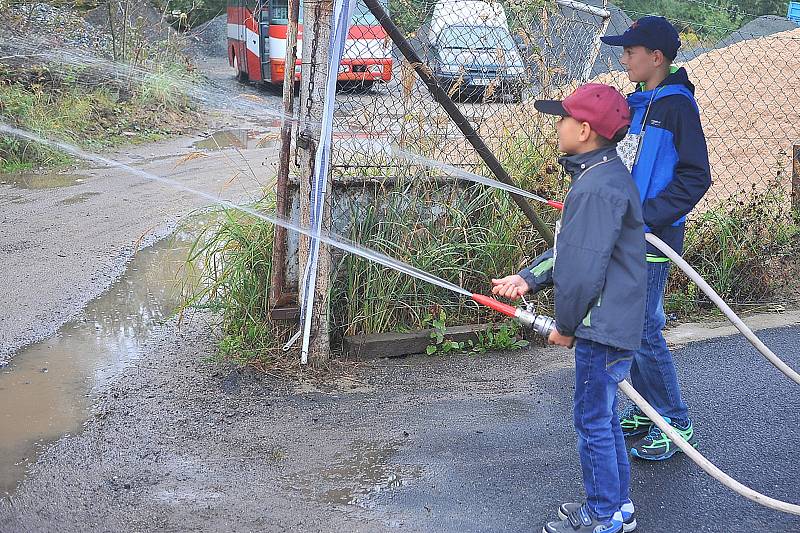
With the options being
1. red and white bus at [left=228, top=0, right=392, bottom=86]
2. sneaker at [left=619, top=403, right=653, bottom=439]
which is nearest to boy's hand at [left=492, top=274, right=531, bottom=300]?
sneaker at [left=619, top=403, right=653, bottom=439]

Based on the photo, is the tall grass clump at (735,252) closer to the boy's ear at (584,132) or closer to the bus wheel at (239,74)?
the boy's ear at (584,132)

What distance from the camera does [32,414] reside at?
4.21m

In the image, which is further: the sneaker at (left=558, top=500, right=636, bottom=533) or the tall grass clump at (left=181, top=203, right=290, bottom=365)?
the tall grass clump at (left=181, top=203, right=290, bottom=365)

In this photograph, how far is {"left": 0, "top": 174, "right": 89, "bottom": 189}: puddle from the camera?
380 inches

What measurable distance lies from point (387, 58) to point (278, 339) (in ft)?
5.63

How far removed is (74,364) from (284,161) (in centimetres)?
170

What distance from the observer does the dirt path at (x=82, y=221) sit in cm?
580

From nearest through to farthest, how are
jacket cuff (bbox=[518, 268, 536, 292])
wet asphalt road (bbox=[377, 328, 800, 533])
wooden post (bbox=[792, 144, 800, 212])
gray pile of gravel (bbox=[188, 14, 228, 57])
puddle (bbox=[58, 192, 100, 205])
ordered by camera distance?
jacket cuff (bbox=[518, 268, 536, 292]) < wet asphalt road (bbox=[377, 328, 800, 533]) < wooden post (bbox=[792, 144, 800, 212]) < puddle (bbox=[58, 192, 100, 205]) < gray pile of gravel (bbox=[188, 14, 228, 57])

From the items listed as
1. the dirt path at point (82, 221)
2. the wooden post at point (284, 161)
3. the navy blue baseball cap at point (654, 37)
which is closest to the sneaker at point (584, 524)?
the navy blue baseball cap at point (654, 37)

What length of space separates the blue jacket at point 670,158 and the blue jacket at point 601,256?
1.91 feet

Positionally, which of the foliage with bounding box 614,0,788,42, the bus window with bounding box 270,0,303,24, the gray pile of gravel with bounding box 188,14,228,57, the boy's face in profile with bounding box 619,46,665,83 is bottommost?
the gray pile of gravel with bounding box 188,14,228,57

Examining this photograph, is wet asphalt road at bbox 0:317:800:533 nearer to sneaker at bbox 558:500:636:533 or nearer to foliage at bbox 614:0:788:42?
sneaker at bbox 558:500:636:533

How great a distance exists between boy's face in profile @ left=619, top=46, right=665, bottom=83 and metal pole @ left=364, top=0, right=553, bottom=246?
1098 millimetres

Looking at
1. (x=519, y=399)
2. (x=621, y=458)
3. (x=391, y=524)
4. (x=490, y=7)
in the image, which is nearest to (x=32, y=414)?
(x=391, y=524)
